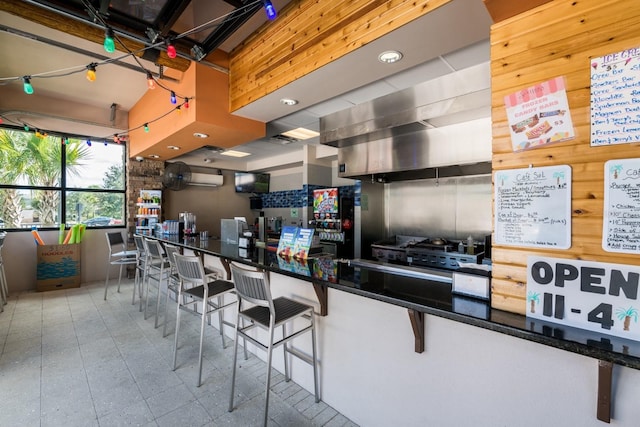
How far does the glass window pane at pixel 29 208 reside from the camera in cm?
470

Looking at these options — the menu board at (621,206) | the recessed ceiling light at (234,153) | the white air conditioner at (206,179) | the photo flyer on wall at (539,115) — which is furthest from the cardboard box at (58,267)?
the menu board at (621,206)

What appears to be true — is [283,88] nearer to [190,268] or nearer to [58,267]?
[190,268]

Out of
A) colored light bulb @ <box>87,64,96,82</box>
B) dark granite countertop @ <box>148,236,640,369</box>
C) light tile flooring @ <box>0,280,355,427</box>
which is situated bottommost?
light tile flooring @ <box>0,280,355,427</box>

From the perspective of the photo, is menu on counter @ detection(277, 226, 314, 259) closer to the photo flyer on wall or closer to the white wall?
the white wall

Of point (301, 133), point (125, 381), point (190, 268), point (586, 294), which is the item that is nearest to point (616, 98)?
point (586, 294)

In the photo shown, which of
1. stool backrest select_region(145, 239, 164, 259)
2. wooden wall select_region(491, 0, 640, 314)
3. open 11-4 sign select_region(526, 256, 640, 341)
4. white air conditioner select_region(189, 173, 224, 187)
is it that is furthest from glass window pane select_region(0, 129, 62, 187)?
open 11-4 sign select_region(526, 256, 640, 341)

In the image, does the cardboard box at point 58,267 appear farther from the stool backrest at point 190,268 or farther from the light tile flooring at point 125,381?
the stool backrest at point 190,268

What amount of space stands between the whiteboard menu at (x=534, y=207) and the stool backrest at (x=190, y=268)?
2.22 meters

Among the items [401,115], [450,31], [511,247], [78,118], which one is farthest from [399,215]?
[78,118]

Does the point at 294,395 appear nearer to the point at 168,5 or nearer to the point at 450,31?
the point at 450,31

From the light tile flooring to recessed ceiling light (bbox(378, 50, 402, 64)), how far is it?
2614 mm

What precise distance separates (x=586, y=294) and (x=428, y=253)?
259 centimetres

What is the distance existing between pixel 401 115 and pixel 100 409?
345cm

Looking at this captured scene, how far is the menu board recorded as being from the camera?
96 centimetres
